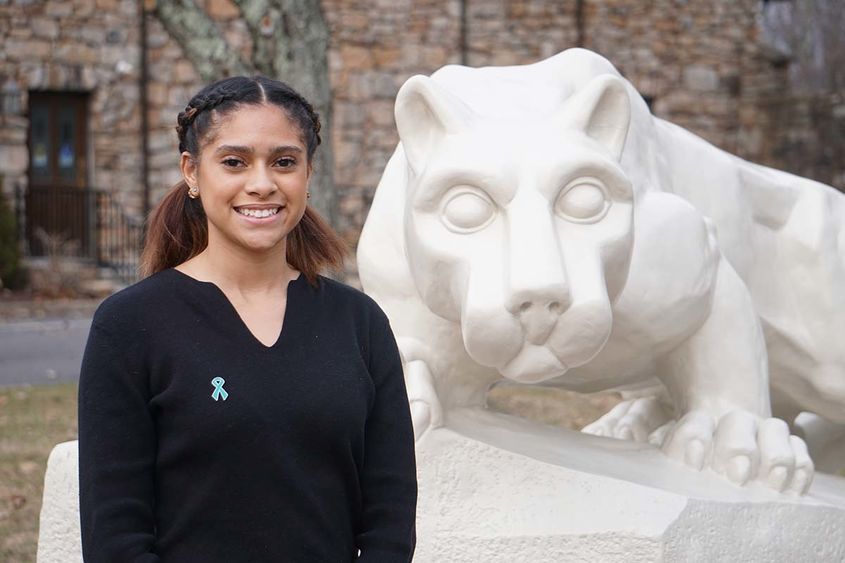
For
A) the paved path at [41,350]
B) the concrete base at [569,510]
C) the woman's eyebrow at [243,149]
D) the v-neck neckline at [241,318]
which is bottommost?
the paved path at [41,350]

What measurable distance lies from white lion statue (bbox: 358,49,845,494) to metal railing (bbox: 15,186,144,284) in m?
10.5

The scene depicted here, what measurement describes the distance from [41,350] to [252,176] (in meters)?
7.87

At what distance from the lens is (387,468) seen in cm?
180

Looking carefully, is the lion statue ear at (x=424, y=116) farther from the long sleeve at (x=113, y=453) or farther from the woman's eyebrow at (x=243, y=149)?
the long sleeve at (x=113, y=453)

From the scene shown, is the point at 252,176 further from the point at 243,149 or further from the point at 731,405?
the point at 731,405

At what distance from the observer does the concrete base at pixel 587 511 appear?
2656mm

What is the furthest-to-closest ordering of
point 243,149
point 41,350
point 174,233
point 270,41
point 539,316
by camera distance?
point 41,350
point 270,41
point 539,316
point 174,233
point 243,149

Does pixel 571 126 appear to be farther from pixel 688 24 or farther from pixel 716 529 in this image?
pixel 688 24

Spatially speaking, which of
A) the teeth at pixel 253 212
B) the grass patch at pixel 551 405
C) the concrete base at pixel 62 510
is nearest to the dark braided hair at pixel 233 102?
the teeth at pixel 253 212

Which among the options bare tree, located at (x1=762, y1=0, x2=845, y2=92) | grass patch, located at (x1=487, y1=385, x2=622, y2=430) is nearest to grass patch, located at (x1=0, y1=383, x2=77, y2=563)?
grass patch, located at (x1=487, y1=385, x2=622, y2=430)

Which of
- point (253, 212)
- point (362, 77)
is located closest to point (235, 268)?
point (253, 212)

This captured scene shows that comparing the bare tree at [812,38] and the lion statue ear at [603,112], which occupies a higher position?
the lion statue ear at [603,112]

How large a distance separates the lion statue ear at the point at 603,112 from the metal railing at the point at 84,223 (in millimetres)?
11104

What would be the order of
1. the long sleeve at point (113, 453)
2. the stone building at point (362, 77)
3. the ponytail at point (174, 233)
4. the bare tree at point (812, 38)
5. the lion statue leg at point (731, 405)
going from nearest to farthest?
1. the long sleeve at point (113, 453)
2. the ponytail at point (174, 233)
3. the lion statue leg at point (731, 405)
4. the stone building at point (362, 77)
5. the bare tree at point (812, 38)
